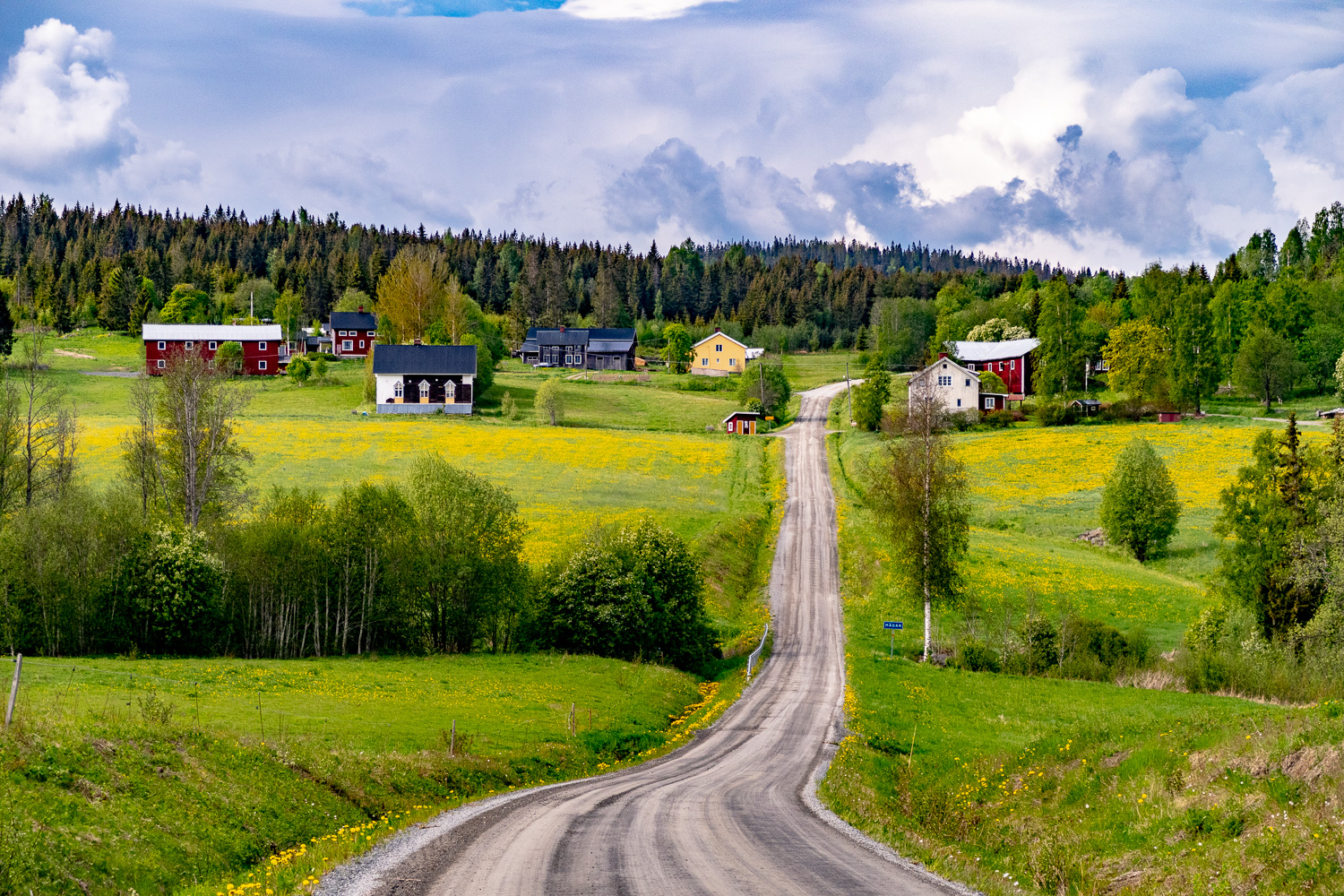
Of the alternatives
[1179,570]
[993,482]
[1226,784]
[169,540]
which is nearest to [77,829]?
[1226,784]

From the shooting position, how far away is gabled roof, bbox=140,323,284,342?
134750 millimetres

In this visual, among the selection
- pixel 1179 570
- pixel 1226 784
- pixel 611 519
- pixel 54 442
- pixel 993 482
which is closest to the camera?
pixel 1226 784

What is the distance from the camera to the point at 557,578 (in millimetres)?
48219

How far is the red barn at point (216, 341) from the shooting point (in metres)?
134

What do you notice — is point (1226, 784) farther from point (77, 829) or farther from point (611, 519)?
point (611, 519)

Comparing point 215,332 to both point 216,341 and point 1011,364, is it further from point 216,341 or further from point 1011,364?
point 1011,364

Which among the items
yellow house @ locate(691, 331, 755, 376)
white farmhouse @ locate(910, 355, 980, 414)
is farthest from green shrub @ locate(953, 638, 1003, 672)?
yellow house @ locate(691, 331, 755, 376)

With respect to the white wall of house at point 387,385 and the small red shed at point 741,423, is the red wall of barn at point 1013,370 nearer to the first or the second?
the small red shed at point 741,423

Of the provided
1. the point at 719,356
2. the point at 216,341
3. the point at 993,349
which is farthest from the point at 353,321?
the point at 993,349

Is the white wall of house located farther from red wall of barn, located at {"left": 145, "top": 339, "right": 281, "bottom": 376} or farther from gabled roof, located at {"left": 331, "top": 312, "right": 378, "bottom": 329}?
gabled roof, located at {"left": 331, "top": 312, "right": 378, "bottom": 329}

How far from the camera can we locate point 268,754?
21188mm

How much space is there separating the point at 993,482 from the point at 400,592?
57.4 meters

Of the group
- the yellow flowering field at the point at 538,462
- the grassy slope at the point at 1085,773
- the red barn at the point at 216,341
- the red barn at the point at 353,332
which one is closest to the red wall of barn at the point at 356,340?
the red barn at the point at 353,332

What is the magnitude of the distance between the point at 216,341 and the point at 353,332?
30.6 m
